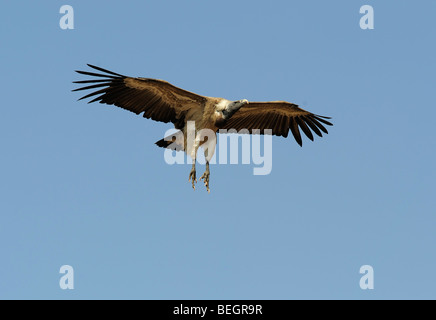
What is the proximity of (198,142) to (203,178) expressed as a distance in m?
0.93

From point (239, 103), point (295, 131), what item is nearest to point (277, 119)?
point (295, 131)

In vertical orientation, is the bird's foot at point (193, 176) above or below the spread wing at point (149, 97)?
below

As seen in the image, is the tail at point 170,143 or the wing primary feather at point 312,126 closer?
the tail at point 170,143

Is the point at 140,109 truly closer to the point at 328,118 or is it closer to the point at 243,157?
the point at 243,157

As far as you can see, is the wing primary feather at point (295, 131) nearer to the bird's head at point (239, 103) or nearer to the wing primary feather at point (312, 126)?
the wing primary feather at point (312, 126)

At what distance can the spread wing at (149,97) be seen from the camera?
62.8ft

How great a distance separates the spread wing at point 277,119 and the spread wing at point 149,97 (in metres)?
1.65

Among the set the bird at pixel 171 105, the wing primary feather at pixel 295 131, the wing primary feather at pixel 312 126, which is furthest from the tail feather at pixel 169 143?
Answer: the wing primary feather at pixel 312 126

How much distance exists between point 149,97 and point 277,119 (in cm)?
421

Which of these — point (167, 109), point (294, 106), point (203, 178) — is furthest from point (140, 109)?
point (294, 106)

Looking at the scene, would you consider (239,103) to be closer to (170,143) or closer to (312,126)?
(170,143)

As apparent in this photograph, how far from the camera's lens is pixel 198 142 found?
19406 mm

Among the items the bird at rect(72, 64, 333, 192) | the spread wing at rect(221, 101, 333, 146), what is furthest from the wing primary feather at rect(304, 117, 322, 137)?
the bird at rect(72, 64, 333, 192)

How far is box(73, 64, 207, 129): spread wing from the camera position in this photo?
19.1 meters
